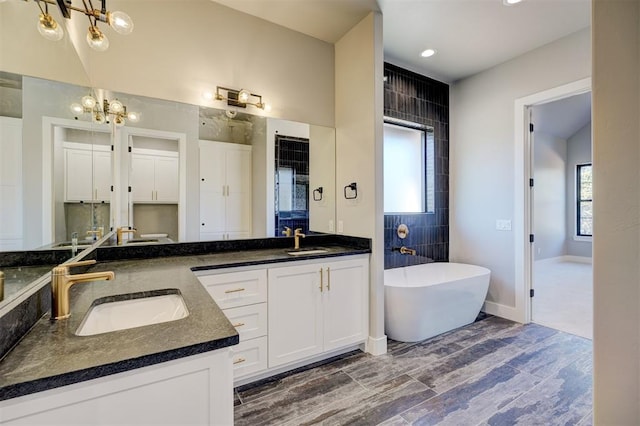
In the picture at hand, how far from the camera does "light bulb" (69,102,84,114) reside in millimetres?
1404

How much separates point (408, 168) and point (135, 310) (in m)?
3.40

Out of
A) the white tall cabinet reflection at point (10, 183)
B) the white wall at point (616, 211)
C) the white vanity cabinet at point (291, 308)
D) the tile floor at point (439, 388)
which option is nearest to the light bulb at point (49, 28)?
the white tall cabinet reflection at point (10, 183)

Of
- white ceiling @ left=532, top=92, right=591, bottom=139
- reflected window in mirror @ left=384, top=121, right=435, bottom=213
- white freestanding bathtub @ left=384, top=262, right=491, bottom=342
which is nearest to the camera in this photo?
white freestanding bathtub @ left=384, top=262, right=491, bottom=342

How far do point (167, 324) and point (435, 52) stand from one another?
358 centimetres

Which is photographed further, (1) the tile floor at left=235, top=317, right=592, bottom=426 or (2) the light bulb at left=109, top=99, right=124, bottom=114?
(2) the light bulb at left=109, top=99, right=124, bottom=114

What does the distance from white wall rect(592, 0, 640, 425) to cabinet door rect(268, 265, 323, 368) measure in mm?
1726

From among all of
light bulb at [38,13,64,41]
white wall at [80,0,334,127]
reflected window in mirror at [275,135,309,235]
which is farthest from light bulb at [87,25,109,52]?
reflected window in mirror at [275,135,309,235]

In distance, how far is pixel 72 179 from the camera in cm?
137

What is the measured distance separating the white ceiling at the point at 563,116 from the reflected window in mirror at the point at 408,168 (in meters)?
2.76

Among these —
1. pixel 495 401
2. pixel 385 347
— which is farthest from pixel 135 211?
pixel 495 401

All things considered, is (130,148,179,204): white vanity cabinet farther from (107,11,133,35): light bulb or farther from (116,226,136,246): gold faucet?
(107,11,133,35): light bulb

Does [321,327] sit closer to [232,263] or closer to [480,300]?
[232,263]

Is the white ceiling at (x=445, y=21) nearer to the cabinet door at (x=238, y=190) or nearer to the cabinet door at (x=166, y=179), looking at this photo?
the cabinet door at (x=238, y=190)

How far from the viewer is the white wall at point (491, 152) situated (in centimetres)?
309
